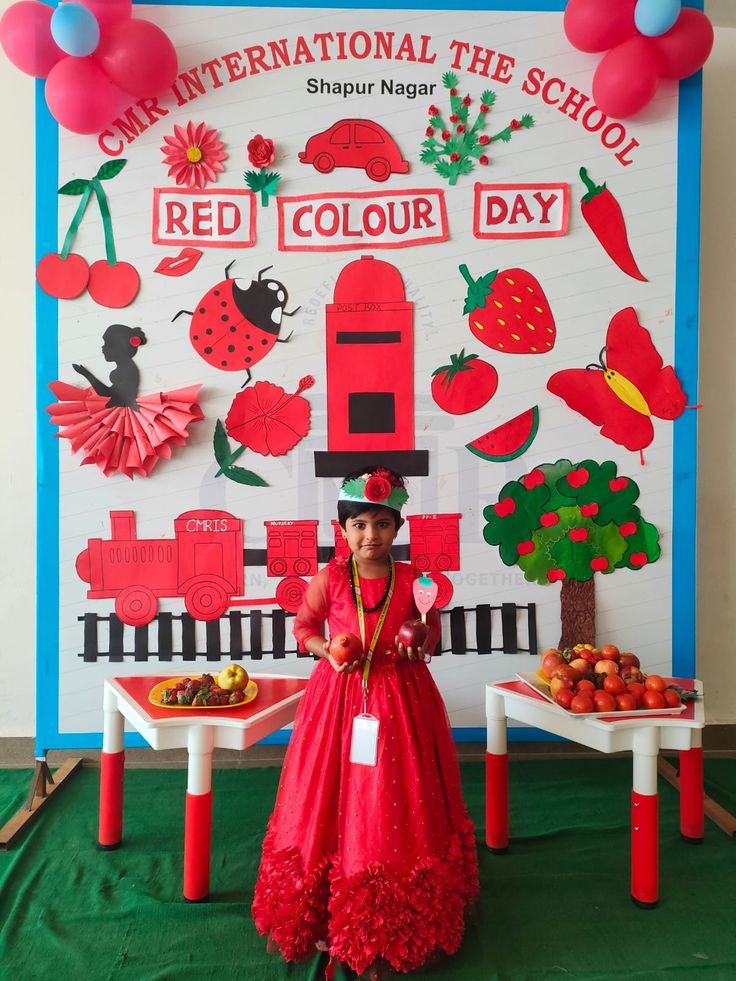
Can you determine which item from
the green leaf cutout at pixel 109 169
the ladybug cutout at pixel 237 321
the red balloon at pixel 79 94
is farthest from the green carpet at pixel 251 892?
the red balloon at pixel 79 94

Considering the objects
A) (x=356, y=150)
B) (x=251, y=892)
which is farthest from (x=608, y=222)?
(x=251, y=892)

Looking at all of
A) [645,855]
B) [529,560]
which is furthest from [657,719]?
[529,560]

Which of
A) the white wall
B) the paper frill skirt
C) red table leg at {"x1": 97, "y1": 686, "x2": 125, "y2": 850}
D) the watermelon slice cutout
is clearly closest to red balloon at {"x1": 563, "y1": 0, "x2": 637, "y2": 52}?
the white wall

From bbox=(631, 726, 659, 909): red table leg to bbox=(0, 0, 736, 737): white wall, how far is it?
1376 millimetres

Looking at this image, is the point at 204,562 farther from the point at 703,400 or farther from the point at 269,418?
the point at 703,400

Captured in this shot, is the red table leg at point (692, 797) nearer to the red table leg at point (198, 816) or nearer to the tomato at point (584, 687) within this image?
the tomato at point (584, 687)

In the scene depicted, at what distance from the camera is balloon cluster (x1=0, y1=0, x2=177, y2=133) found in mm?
2883

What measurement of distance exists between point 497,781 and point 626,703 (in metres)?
0.56

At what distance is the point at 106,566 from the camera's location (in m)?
3.16

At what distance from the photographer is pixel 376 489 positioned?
6.95 feet

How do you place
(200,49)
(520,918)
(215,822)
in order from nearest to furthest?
(520,918)
(215,822)
(200,49)

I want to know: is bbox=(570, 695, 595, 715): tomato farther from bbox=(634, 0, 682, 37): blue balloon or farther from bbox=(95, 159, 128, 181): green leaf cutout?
bbox=(95, 159, 128, 181): green leaf cutout

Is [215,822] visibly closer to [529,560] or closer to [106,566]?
[106,566]

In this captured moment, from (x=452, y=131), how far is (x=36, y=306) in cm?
178
